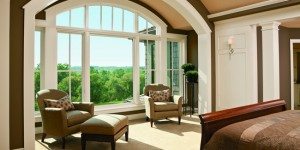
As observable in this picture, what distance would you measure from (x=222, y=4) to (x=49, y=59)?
3729mm

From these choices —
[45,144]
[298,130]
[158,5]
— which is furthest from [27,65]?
[158,5]

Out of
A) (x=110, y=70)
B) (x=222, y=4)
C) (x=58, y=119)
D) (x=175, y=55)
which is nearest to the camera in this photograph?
(x=58, y=119)

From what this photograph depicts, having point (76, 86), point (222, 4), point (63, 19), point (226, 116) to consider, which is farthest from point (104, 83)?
point (226, 116)

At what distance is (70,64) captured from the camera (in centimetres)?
552

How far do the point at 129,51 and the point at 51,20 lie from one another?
2.01 m

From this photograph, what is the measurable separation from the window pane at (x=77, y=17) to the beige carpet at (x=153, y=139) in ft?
7.67

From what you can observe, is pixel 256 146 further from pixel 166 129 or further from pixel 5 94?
pixel 166 129

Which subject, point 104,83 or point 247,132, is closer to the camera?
point 247,132

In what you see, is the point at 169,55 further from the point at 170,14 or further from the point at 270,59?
the point at 270,59

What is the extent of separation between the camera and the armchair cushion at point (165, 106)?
5.47 metres

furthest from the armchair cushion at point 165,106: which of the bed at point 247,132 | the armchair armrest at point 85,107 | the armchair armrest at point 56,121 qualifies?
the bed at point 247,132

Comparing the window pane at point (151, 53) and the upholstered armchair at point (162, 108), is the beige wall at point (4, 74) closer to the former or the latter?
the upholstered armchair at point (162, 108)

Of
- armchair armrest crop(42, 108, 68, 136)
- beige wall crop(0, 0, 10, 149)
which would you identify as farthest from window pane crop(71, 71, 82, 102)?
beige wall crop(0, 0, 10, 149)

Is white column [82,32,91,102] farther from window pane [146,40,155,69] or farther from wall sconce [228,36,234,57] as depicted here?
wall sconce [228,36,234,57]
